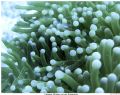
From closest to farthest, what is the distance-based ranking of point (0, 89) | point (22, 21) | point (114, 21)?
point (114, 21)
point (0, 89)
point (22, 21)

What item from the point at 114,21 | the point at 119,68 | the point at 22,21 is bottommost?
the point at 119,68

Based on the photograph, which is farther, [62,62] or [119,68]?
[62,62]

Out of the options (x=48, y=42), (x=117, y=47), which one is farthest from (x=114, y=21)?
(x=48, y=42)

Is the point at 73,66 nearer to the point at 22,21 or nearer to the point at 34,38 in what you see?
the point at 34,38

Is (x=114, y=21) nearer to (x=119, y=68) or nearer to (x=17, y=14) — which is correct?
(x=119, y=68)

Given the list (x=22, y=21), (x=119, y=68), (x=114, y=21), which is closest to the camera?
A: (x=119, y=68)

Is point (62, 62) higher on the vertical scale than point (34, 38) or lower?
lower
